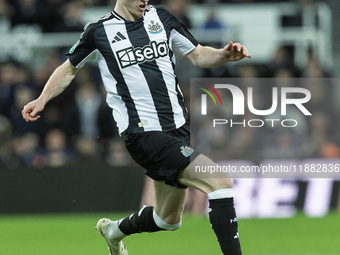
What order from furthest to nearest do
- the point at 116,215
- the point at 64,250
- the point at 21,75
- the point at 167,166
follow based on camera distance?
the point at 21,75, the point at 116,215, the point at 64,250, the point at 167,166

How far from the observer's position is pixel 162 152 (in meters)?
6.64

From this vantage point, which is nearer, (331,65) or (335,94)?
(335,94)

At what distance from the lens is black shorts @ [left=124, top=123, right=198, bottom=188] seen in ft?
21.5

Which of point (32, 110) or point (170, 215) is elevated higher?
point (32, 110)

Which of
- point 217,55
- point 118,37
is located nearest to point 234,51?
point 217,55

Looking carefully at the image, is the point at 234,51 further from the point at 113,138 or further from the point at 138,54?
the point at 113,138

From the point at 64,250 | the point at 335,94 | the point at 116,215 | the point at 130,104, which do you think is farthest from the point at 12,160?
the point at 130,104

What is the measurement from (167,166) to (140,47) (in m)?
1.01

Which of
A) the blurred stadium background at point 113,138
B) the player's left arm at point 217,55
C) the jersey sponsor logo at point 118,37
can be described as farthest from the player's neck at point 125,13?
the blurred stadium background at point 113,138

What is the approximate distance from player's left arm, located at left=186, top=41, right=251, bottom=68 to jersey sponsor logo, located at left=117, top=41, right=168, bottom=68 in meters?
0.37

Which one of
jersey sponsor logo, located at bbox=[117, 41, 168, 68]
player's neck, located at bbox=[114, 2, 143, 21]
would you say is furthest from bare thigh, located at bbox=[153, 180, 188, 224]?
player's neck, located at bbox=[114, 2, 143, 21]

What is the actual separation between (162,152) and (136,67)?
0.75 meters

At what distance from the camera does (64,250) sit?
31.4 feet

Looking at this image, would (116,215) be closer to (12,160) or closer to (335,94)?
(12,160)
